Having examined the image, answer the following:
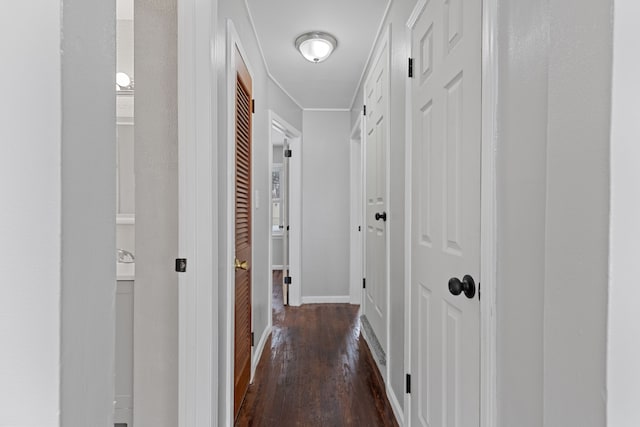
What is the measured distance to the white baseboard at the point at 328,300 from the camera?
4473mm

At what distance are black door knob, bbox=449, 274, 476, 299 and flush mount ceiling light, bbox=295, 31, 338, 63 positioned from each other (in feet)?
6.93

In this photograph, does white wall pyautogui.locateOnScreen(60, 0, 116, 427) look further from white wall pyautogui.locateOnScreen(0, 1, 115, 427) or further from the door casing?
the door casing

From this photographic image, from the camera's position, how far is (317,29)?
2605 millimetres

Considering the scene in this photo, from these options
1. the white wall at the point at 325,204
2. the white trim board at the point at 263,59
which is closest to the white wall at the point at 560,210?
the white trim board at the point at 263,59

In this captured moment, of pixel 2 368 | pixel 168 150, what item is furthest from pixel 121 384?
pixel 2 368

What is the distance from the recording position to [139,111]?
4.64 ft

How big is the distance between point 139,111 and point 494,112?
1.26 metres

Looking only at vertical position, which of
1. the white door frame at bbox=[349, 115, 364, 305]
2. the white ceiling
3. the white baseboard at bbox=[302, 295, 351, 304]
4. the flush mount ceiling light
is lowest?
the white baseboard at bbox=[302, 295, 351, 304]

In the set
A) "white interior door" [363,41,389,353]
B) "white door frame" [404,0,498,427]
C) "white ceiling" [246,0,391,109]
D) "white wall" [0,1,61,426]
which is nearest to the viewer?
"white wall" [0,1,61,426]

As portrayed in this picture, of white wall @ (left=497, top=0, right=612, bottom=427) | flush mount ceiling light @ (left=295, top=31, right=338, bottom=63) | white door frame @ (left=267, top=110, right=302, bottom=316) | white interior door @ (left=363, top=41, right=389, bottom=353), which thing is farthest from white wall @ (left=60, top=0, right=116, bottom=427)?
white door frame @ (left=267, top=110, right=302, bottom=316)

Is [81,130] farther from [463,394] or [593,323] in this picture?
[463,394]

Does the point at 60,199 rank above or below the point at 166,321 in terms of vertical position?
above

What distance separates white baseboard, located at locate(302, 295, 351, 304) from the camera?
4.47 m

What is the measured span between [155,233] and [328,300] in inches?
131
